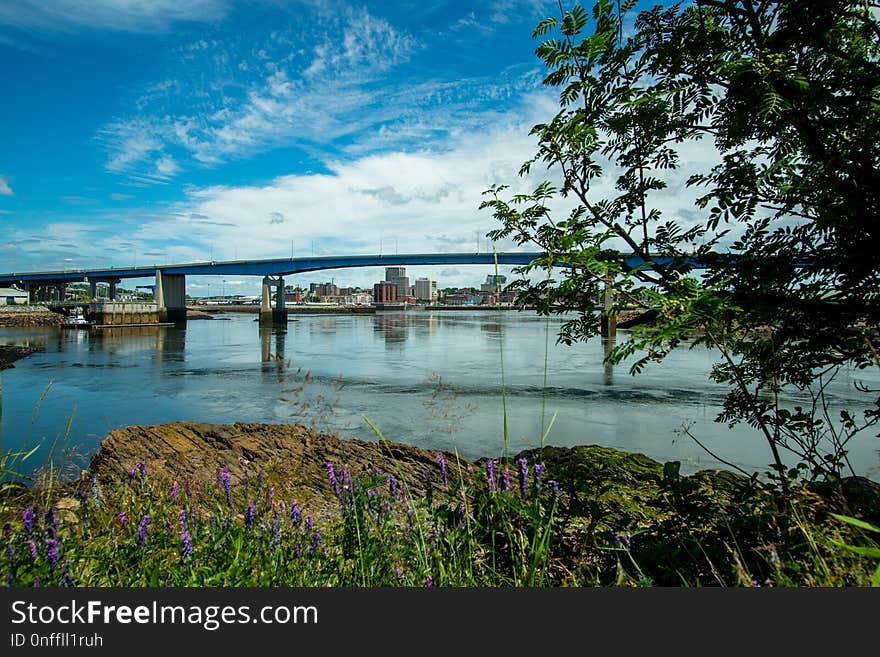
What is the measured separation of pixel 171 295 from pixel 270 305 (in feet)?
48.7

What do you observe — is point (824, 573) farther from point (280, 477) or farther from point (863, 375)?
point (863, 375)

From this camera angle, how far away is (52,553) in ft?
7.27

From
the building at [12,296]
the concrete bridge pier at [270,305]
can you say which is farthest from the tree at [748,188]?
the building at [12,296]

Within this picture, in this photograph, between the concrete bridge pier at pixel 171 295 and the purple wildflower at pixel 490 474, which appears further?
the concrete bridge pier at pixel 171 295

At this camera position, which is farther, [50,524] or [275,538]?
[275,538]

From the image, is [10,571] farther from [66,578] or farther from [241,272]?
[241,272]

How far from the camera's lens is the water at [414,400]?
1045cm

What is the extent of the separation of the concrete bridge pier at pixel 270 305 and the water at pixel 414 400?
42853mm

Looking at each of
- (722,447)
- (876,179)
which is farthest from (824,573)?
(722,447)

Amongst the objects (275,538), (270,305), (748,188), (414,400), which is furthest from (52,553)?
A: (270,305)

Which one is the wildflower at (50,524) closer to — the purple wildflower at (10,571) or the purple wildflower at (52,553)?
the purple wildflower at (52,553)

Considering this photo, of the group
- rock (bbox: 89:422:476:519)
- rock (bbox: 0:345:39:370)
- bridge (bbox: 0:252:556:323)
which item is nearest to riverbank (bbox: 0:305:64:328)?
bridge (bbox: 0:252:556:323)

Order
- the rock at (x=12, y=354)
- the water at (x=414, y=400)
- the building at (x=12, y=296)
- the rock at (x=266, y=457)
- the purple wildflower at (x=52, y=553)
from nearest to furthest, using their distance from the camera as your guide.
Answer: the purple wildflower at (x=52, y=553) < the rock at (x=266, y=457) < the water at (x=414, y=400) < the rock at (x=12, y=354) < the building at (x=12, y=296)

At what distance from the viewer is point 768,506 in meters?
3.22
